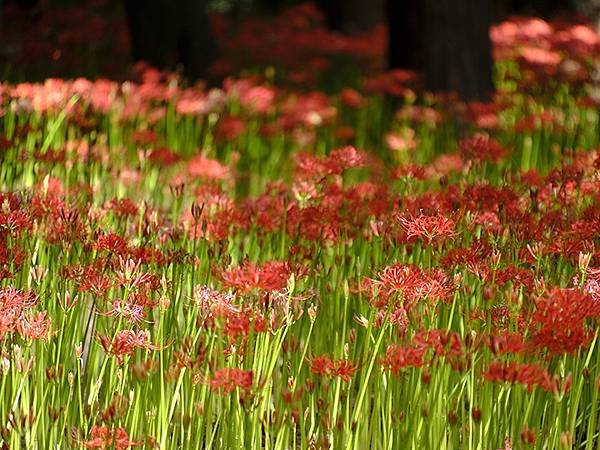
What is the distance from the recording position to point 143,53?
7957 mm

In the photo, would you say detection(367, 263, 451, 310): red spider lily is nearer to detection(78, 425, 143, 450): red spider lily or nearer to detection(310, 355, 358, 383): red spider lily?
detection(310, 355, 358, 383): red spider lily

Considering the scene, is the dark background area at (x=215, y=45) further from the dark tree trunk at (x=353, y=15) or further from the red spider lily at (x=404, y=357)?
the red spider lily at (x=404, y=357)

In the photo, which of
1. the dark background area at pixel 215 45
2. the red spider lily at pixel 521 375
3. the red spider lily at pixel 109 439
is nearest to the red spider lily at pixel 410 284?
the red spider lily at pixel 521 375

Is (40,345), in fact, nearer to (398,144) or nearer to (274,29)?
(398,144)

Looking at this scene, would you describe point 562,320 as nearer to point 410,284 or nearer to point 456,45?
point 410,284

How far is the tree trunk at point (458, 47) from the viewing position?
6898 mm

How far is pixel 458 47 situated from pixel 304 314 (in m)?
4.48

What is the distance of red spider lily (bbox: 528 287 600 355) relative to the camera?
2.04 meters

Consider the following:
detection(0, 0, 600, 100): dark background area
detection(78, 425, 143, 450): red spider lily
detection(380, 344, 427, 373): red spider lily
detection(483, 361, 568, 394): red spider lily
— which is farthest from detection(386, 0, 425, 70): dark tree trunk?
detection(78, 425, 143, 450): red spider lily

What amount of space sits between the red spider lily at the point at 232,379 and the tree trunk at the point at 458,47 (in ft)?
17.1

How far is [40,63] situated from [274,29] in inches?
207

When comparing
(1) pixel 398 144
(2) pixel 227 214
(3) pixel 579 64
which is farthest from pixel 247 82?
(2) pixel 227 214

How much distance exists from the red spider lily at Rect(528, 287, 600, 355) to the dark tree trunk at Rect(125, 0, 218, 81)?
616cm

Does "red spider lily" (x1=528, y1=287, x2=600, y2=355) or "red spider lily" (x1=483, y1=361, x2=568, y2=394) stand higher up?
"red spider lily" (x1=528, y1=287, x2=600, y2=355)
